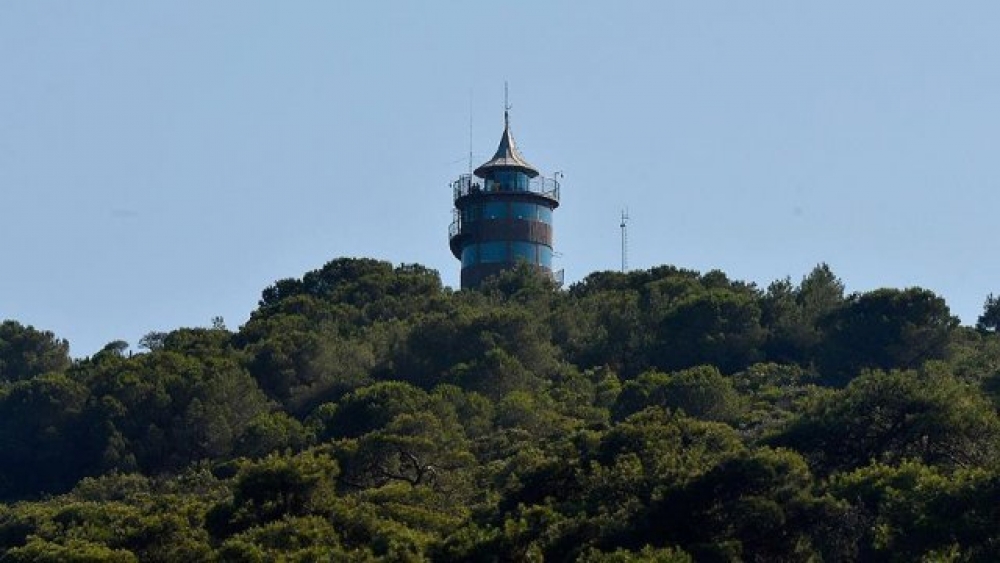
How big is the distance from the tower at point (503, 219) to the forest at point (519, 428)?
223cm

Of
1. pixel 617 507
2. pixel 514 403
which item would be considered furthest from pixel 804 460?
pixel 514 403

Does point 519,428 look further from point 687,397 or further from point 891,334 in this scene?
point 891,334

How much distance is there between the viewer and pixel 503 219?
84000 mm

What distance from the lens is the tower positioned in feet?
275

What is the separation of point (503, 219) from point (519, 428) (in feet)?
88.0

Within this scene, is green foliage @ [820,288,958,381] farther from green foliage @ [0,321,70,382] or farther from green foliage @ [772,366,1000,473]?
green foliage @ [0,321,70,382]

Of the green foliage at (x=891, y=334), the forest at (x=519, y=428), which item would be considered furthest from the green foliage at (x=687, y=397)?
the green foliage at (x=891, y=334)

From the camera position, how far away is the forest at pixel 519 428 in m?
39.0

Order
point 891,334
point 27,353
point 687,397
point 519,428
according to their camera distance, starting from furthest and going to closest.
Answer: point 27,353, point 891,334, point 687,397, point 519,428

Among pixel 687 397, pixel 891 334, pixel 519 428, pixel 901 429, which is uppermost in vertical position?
pixel 891 334

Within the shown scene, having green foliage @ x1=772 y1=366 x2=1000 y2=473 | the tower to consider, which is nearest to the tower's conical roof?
the tower

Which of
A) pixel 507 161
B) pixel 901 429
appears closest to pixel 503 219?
pixel 507 161

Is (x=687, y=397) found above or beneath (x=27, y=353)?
beneath

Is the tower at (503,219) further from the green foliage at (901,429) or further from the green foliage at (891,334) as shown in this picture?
the green foliage at (901,429)
